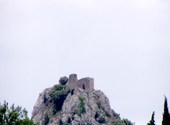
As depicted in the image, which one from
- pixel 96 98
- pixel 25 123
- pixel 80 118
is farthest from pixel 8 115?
pixel 96 98

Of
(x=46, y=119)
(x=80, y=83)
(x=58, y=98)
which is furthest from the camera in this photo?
(x=58, y=98)

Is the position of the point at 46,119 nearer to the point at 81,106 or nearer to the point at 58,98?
the point at 58,98

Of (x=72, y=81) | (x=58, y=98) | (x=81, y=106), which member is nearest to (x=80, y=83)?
(x=72, y=81)

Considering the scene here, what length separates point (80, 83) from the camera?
18075 centimetres

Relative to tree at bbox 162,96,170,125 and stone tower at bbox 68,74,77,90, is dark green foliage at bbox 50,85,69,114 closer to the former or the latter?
stone tower at bbox 68,74,77,90

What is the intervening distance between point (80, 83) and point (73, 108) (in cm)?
1277

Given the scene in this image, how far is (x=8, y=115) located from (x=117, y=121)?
127754 millimetres

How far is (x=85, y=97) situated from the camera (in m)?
176

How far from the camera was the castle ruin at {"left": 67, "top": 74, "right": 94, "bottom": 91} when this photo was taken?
178488 mm

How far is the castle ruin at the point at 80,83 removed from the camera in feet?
586

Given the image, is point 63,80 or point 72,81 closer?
point 72,81

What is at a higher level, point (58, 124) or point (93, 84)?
point (93, 84)

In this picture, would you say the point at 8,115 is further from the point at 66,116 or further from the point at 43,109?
the point at 43,109

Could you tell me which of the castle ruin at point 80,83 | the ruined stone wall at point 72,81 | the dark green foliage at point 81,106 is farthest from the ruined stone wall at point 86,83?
the dark green foliage at point 81,106
